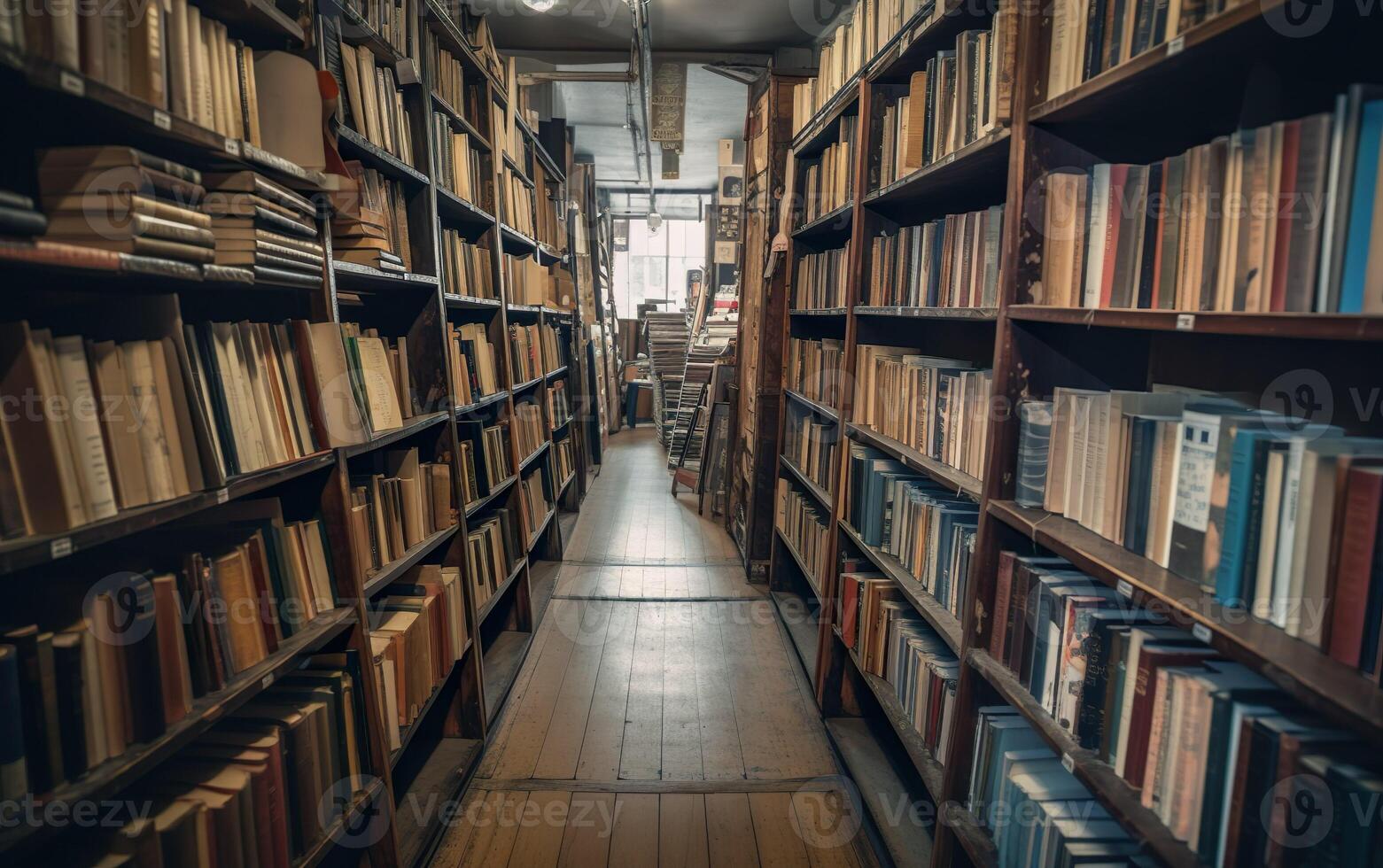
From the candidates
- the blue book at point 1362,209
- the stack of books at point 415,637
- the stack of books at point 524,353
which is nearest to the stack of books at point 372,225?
the stack of books at point 415,637

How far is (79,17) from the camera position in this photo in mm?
1030

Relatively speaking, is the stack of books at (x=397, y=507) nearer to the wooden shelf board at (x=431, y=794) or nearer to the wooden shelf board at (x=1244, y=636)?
the wooden shelf board at (x=431, y=794)

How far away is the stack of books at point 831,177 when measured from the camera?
111 inches

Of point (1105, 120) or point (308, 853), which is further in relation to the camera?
point (308, 853)

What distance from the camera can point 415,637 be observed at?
7.02ft

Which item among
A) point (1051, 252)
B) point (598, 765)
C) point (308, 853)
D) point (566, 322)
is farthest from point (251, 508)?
point (566, 322)

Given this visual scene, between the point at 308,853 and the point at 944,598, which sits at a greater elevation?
the point at 944,598

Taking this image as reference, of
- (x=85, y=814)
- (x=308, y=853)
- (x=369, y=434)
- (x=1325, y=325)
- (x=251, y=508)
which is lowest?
(x=308, y=853)

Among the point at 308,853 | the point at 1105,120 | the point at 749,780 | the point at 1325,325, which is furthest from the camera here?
the point at 749,780

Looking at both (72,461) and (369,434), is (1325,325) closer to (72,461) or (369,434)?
Answer: (72,461)

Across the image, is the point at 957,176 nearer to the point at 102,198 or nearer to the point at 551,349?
the point at 102,198

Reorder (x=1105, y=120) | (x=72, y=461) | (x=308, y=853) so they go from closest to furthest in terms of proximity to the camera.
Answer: (x=72, y=461)
(x=1105, y=120)
(x=308, y=853)

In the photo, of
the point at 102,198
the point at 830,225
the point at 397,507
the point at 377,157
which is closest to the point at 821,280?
the point at 830,225

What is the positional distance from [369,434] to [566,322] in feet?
13.1
